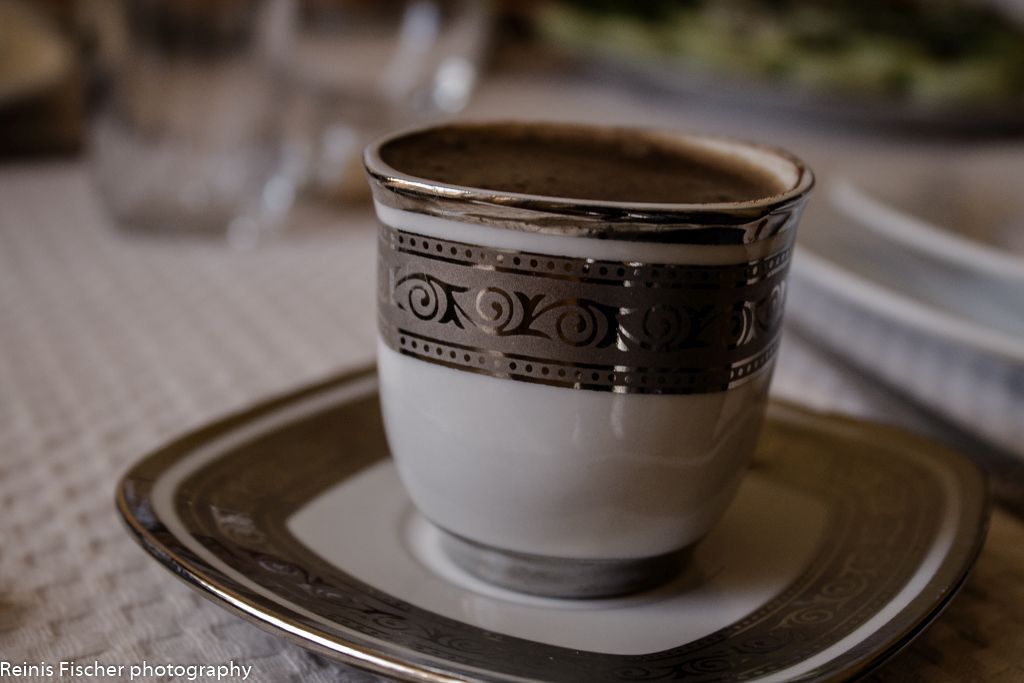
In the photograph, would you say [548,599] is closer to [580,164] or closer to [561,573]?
[561,573]

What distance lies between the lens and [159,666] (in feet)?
0.91

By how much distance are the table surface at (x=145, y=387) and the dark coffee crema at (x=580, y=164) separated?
0.14 m

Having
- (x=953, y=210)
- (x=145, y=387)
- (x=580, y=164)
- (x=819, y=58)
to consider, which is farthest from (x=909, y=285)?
(x=819, y=58)

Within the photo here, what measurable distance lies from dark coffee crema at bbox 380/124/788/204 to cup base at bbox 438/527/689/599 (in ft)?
0.33

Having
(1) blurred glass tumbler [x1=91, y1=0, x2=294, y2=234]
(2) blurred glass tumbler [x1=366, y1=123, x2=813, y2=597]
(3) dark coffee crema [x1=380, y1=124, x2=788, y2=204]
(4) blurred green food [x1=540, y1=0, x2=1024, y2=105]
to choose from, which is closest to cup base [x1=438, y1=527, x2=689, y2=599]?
(2) blurred glass tumbler [x1=366, y1=123, x2=813, y2=597]

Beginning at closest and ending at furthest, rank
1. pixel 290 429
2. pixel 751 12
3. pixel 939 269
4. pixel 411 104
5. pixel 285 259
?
1. pixel 290 429
2. pixel 939 269
3. pixel 285 259
4. pixel 411 104
5. pixel 751 12

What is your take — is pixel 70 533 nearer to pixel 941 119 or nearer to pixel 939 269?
pixel 939 269

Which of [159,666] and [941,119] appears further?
[941,119]

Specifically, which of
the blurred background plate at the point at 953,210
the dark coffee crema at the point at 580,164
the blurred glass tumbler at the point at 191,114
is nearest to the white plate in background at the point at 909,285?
the blurred background plate at the point at 953,210

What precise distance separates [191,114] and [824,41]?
590 millimetres

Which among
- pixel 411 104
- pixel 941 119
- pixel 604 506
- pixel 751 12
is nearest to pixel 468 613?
pixel 604 506

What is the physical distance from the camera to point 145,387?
47 centimetres

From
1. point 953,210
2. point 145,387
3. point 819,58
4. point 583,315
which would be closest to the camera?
point 583,315

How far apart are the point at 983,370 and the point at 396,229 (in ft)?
1.04
